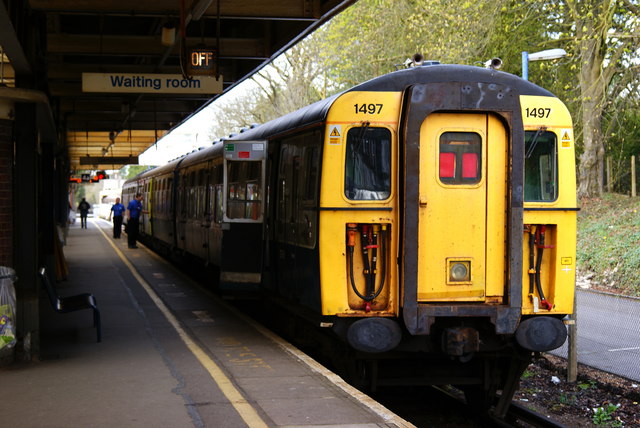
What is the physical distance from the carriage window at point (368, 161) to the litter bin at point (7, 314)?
11.5 ft

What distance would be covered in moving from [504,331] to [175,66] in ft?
31.8

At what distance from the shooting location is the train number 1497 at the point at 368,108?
331 inches

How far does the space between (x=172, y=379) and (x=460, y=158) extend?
11.3ft

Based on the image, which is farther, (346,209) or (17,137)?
(17,137)

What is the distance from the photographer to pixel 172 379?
8180mm

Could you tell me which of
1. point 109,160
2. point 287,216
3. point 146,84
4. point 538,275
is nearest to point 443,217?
point 538,275

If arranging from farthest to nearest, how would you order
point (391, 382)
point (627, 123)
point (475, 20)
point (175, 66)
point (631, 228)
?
point (627, 123)
point (475, 20)
point (631, 228)
point (175, 66)
point (391, 382)

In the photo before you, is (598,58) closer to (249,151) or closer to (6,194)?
(249,151)

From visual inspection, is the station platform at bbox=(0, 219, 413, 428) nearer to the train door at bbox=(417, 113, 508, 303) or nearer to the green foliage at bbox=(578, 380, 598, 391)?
the train door at bbox=(417, 113, 508, 303)

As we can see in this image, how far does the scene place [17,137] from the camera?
913cm

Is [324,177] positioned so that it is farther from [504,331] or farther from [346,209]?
[504,331]

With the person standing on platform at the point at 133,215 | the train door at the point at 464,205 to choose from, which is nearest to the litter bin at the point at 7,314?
the train door at the point at 464,205

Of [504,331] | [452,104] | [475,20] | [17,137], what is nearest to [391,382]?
[504,331]

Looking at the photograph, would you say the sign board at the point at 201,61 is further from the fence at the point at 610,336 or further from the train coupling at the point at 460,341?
the fence at the point at 610,336
